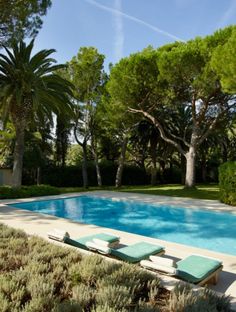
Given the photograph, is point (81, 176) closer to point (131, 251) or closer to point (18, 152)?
point (18, 152)

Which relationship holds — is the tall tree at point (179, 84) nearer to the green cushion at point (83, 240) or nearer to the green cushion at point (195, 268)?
the green cushion at point (83, 240)

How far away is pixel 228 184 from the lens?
49.0ft

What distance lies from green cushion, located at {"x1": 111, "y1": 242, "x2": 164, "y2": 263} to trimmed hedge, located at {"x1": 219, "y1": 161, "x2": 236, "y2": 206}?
30.7ft

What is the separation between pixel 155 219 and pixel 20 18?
41.9 ft

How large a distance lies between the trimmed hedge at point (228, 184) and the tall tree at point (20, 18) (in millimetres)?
13143

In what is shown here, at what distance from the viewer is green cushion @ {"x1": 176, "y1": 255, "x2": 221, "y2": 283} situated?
492cm

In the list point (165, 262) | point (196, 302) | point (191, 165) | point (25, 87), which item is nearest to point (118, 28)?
point (25, 87)

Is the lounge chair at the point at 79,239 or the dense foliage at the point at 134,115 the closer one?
the lounge chair at the point at 79,239

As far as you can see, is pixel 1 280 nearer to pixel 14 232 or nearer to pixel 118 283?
pixel 118 283

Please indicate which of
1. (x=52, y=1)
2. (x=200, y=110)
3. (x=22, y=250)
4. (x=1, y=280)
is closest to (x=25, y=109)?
(x=52, y=1)

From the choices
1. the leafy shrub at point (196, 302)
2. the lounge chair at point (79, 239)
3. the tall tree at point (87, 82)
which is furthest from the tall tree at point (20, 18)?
the leafy shrub at point (196, 302)

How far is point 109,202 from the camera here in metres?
17.0

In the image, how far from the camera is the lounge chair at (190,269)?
492cm

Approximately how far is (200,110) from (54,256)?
18317 millimetres
